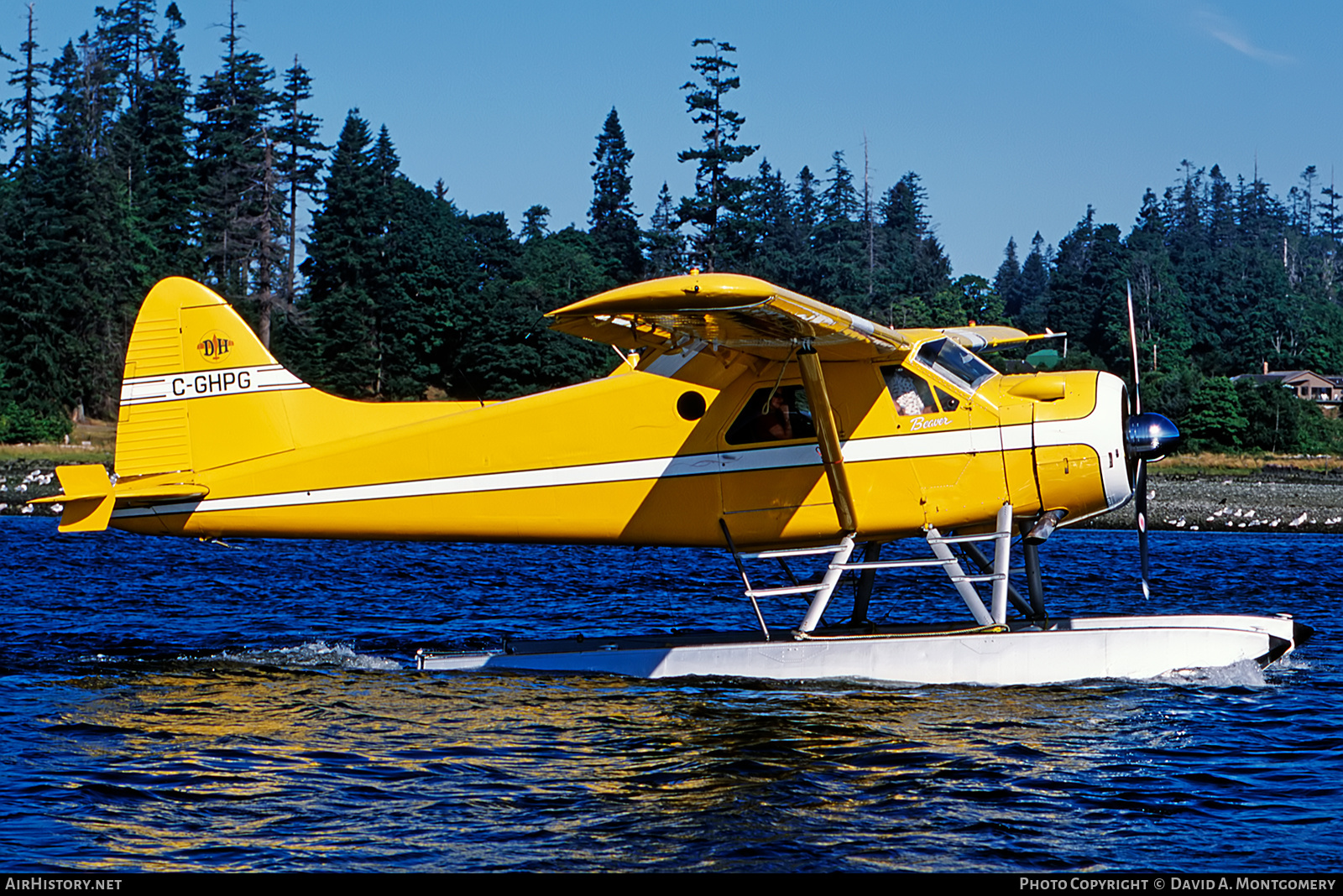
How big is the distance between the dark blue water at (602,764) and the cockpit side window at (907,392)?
238cm

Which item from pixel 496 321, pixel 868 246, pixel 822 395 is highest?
pixel 868 246

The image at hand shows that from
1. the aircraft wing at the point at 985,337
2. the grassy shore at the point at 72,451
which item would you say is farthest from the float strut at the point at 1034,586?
the grassy shore at the point at 72,451

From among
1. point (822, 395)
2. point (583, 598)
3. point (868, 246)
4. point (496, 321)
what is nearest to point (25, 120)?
point (496, 321)

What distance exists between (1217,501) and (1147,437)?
27210mm

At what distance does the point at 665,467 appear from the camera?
1145 cm

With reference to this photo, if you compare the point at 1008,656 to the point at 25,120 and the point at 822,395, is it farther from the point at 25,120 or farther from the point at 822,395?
the point at 25,120

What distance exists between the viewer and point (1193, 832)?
7.40 meters

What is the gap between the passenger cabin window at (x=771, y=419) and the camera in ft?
36.8

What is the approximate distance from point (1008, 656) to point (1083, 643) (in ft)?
2.14

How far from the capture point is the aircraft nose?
10.7m

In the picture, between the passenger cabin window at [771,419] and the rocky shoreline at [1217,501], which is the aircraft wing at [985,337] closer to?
the passenger cabin window at [771,419]

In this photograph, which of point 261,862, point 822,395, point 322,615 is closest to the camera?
point 261,862

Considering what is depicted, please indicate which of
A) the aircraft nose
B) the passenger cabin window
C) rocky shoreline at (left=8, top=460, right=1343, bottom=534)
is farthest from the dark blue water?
rocky shoreline at (left=8, top=460, right=1343, bottom=534)
